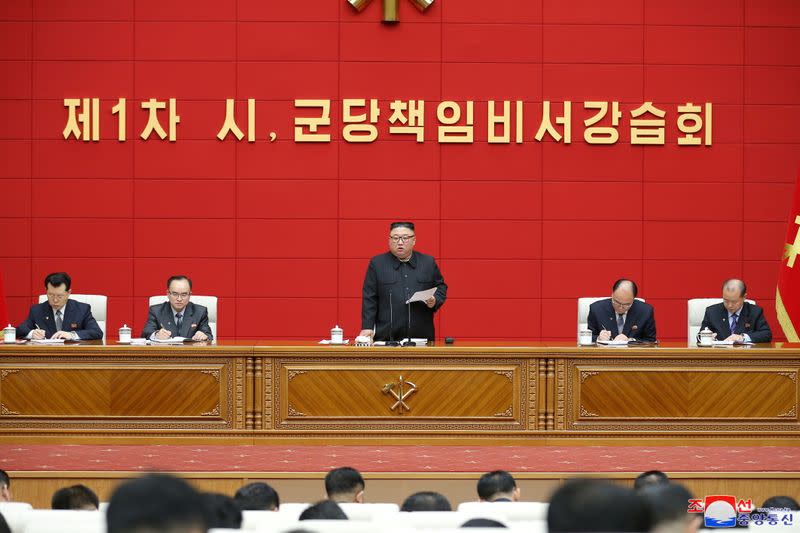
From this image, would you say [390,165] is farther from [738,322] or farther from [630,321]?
[738,322]

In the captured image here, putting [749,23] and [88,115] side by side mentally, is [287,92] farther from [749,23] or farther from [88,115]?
[749,23]

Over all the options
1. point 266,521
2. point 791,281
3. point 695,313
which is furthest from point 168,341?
point 791,281

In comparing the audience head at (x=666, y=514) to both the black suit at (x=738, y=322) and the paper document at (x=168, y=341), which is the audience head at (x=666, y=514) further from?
the black suit at (x=738, y=322)

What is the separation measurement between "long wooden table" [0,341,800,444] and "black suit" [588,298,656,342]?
541 millimetres

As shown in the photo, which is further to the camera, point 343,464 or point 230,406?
point 230,406

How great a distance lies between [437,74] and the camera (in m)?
7.97

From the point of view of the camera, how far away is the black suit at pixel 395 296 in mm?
6164

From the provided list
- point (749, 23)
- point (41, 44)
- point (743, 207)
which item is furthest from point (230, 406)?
point (749, 23)

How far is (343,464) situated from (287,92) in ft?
12.3

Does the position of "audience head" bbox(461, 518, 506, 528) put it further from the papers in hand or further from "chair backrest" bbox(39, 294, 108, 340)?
"chair backrest" bbox(39, 294, 108, 340)

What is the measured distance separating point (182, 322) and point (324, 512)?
3514mm

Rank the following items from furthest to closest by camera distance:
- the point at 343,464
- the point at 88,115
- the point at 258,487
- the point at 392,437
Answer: the point at 88,115
the point at 392,437
the point at 343,464
the point at 258,487

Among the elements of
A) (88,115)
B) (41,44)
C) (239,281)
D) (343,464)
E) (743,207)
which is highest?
(41,44)

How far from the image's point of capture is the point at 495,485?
11.4ft
